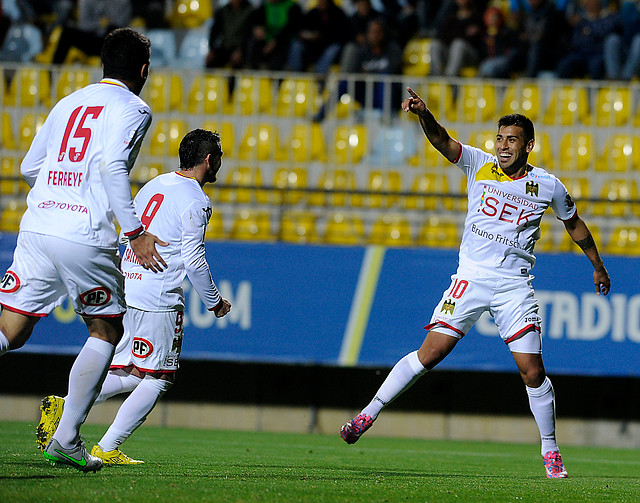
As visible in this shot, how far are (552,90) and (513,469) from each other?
7821mm

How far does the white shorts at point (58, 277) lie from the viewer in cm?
486

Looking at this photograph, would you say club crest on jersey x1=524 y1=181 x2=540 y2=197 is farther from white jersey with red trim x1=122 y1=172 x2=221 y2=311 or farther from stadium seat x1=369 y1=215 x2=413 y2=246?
stadium seat x1=369 y1=215 x2=413 y2=246

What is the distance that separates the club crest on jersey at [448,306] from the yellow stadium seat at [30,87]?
9.22m

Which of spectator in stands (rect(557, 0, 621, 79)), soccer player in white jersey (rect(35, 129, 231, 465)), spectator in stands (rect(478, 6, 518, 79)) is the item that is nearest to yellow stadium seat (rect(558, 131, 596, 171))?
spectator in stands (rect(557, 0, 621, 79))

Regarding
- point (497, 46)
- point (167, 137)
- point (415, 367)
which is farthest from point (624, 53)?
point (415, 367)

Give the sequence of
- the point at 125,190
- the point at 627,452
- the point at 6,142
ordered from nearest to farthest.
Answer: the point at 125,190, the point at 627,452, the point at 6,142

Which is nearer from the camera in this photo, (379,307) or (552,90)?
(379,307)

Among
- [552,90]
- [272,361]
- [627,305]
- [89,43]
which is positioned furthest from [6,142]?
[627,305]

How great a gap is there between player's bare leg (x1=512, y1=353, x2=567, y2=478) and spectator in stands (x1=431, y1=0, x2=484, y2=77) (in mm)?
8550

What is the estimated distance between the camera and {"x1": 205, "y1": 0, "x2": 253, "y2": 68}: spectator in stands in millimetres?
14664

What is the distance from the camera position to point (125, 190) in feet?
15.7

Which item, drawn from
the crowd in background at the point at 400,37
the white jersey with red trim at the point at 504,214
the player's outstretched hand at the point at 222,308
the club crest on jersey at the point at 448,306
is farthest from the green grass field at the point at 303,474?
the crowd in background at the point at 400,37

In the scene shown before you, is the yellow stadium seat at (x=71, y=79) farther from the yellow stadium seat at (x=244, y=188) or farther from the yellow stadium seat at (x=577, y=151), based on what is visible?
the yellow stadium seat at (x=577, y=151)

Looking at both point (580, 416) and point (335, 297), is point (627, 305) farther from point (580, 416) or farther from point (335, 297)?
point (335, 297)
